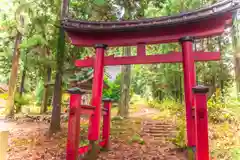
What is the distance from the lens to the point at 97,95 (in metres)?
5.98

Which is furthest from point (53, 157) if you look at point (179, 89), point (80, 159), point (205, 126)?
point (179, 89)

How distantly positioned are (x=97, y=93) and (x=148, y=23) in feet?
8.24

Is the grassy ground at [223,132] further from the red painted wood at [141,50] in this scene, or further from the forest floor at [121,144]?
the red painted wood at [141,50]

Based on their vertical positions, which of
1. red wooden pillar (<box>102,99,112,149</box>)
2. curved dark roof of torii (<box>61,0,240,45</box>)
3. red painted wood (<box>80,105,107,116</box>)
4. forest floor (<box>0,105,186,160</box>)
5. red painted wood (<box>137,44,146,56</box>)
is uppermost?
curved dark roof of torii (<box>61,0,240,45</box>)

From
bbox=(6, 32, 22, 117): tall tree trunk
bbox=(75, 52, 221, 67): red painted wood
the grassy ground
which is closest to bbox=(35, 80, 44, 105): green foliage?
bbox=(6, 32, 22, 117): tall tree trunk

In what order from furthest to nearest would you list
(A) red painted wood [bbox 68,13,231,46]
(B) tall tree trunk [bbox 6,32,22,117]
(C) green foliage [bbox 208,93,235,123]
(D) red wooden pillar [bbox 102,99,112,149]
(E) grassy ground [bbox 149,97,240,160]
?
(B) tall tree trunk [bbox 6,32,22,117], (C) green foliage [bbox 208,93,235,123], (D) red wooden pillar [bbox 102,99,112,149], (E) grassy ground [bbox 149,97,240,160], (A) red painted wood [bbox 68,13,231,46]

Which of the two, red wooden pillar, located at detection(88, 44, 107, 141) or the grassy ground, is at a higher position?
red wooden pillar, located at detection(88, 44, 107, 141)

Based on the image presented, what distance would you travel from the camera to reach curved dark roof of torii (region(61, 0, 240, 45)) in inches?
201

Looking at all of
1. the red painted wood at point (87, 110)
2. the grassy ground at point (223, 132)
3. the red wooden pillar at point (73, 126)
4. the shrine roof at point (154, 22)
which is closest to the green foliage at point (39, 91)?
the shrine roof at point (154, 22)

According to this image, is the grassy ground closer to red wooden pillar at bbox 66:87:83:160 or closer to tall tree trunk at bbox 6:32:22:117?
red wooden pillar at bbox 66:87:83:160

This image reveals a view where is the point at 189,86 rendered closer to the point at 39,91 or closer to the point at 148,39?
the point at 148,39

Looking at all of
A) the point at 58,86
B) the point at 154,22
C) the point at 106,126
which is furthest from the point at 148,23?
the point at 58,86

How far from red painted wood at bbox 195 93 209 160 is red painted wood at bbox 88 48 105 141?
2.80m

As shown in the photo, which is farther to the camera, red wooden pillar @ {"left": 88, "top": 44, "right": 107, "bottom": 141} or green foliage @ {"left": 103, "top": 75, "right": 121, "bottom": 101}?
green foliage @ {"left": 103, "top": 75, "right": 121, "bottom": 101}
